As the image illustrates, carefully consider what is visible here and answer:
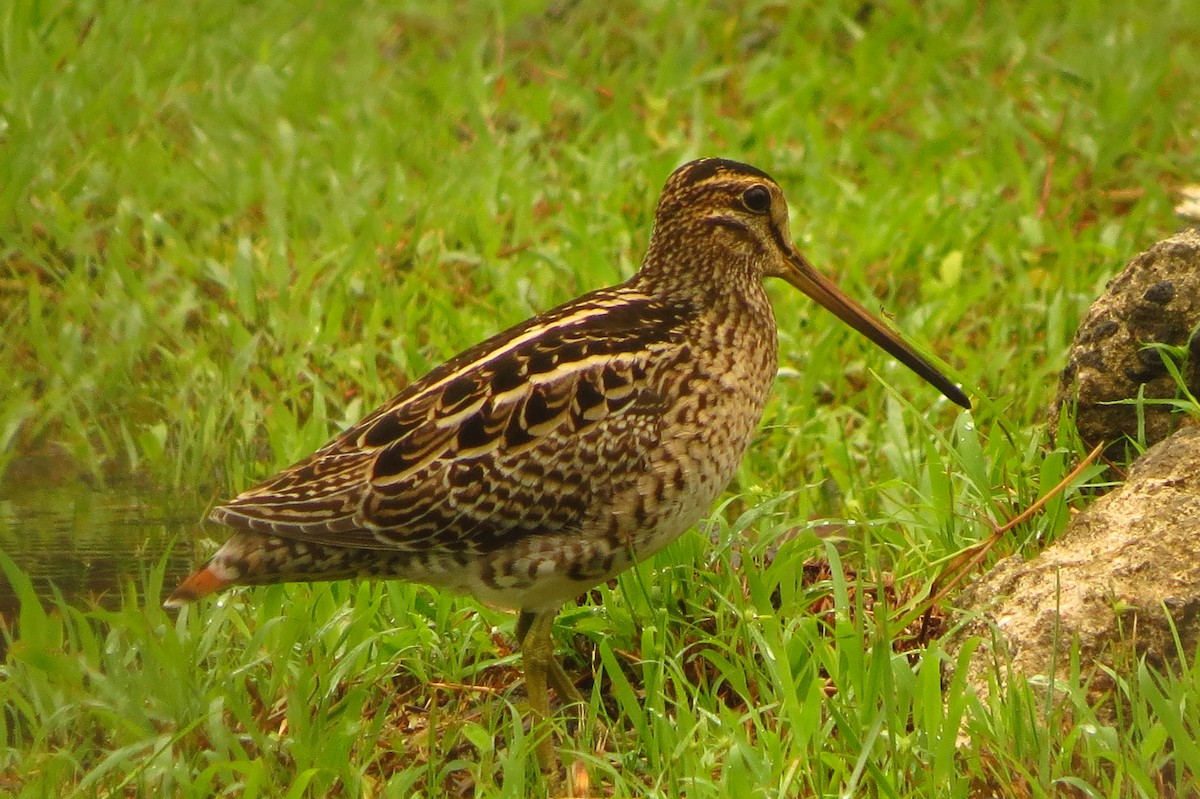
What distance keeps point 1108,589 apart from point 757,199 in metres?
1.41

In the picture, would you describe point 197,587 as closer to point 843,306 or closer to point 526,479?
point 526,479

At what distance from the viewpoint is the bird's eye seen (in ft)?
15.0

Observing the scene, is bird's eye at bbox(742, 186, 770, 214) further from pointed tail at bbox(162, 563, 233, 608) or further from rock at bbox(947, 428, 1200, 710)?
pointed tail at bbox(162, 563, 233, 608)

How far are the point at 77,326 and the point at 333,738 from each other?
8.48 feet

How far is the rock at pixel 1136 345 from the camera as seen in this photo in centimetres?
434

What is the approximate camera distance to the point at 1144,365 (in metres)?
4.38

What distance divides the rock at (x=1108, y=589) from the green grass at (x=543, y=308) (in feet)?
0.32

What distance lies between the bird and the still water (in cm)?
45

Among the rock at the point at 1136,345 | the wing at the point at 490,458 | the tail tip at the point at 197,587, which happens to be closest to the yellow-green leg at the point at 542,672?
the wing at the point at 490,458

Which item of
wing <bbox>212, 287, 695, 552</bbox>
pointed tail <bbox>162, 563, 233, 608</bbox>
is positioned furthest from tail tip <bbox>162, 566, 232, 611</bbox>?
wing <bbox>212, 287, 695, 552</bbox>

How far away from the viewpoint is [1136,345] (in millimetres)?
4383

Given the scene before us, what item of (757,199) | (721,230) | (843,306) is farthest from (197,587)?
(843,306)

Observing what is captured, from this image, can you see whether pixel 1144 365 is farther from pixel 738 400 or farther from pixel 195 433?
pixel 195 433

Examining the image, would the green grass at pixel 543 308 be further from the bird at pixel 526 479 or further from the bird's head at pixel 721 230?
the bird's head at pixel 721 230
